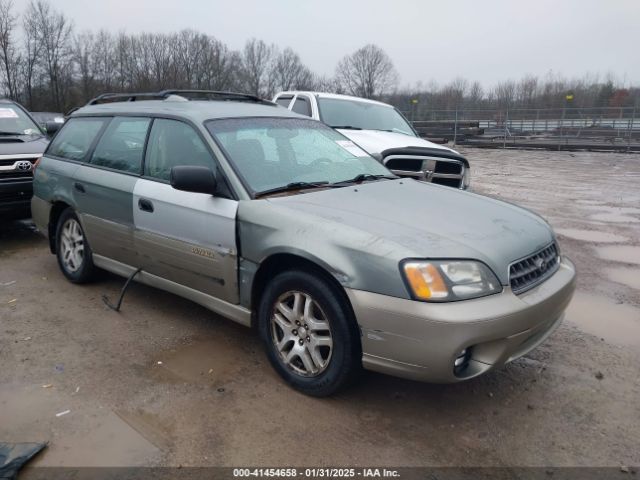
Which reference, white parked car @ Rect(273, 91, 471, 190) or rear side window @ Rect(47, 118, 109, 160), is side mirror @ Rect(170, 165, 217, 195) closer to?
rear side window @ Rect(47, 118, 109, 160)

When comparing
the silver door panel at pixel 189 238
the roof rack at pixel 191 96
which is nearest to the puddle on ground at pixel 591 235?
the roof rack at pixel 191 96

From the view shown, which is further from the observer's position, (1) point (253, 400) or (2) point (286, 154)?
(2) point (286, 154)

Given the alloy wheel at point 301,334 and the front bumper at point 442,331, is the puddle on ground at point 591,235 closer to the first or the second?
the front bumper at point 442,331

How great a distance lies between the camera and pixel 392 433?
2.74 metres

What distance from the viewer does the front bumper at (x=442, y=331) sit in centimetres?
251

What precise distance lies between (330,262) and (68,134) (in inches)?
142

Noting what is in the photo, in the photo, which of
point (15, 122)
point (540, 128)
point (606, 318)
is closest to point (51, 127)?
point (15, 122)

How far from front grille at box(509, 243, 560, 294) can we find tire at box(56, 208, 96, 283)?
3618 mm

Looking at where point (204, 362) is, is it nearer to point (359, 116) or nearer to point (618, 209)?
point (359, 116)

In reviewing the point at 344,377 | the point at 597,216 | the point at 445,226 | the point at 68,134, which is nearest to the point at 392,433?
the point at 344,377

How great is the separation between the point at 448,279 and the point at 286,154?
171cm

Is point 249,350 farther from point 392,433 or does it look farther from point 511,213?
point 511,213

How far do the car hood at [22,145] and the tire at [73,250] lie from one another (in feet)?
7.87

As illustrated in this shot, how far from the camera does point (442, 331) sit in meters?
2.50
